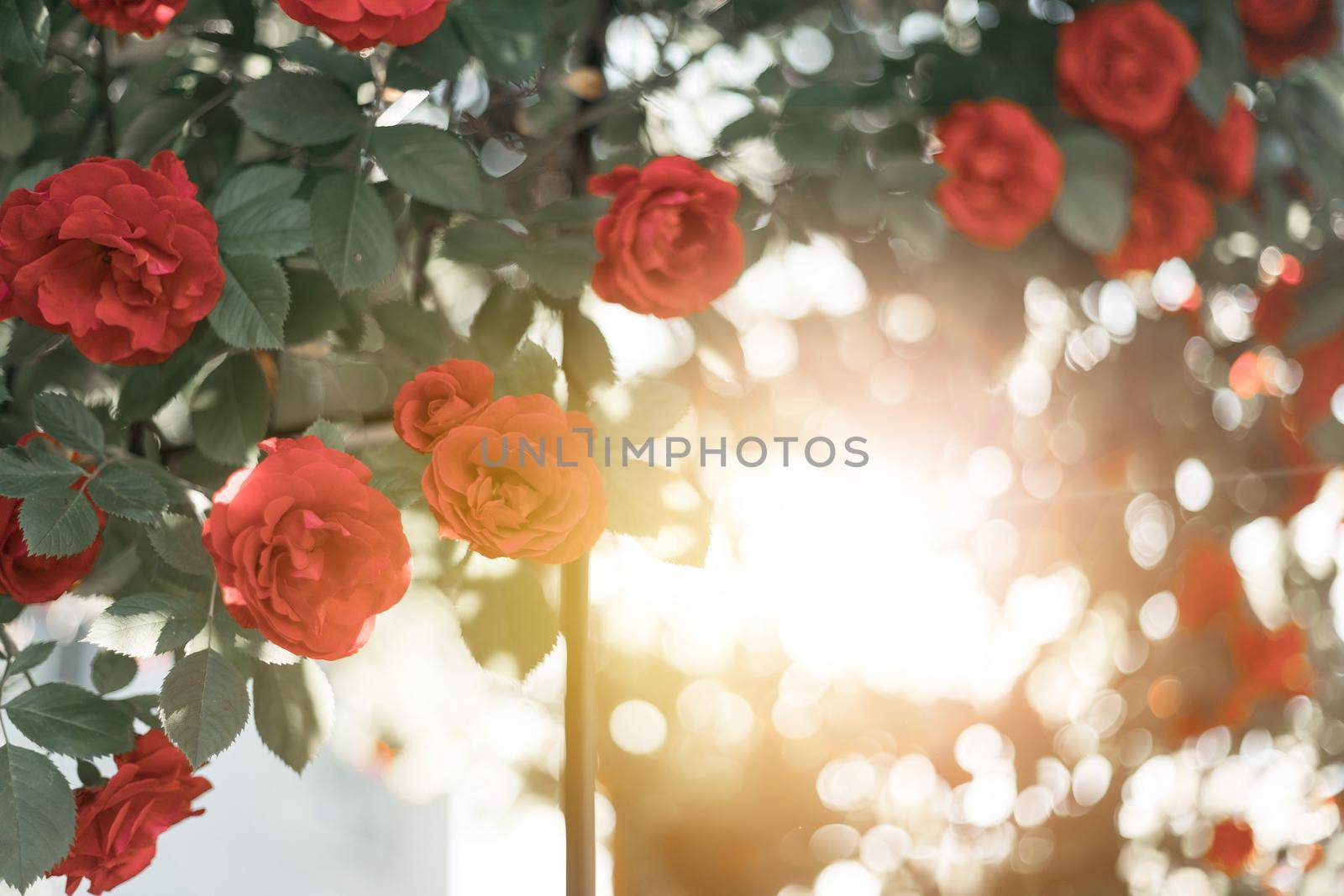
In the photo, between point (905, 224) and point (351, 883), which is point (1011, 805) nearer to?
point (905, 224)

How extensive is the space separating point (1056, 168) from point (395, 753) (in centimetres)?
87

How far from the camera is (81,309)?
1.48 ft

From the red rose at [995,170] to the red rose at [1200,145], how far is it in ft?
0.53

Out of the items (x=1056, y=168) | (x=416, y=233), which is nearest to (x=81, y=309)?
(x=416, y=233)

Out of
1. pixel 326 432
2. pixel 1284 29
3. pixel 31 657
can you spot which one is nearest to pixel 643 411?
pixel 326 432

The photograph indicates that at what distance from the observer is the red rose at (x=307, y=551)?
0.42m

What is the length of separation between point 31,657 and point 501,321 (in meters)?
0.35

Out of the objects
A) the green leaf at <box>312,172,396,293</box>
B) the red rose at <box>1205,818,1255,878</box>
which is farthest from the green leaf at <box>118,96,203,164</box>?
the red rose at <box>1205,818,1255,878</box>

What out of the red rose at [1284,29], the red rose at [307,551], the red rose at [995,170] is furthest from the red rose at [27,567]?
the red rose at [1284,29]

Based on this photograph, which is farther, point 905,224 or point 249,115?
point 905,224

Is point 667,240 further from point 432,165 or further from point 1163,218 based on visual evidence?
point 1163,218

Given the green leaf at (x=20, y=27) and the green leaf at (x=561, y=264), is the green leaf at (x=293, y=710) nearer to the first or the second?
the green leaf at (x=561, y=264)

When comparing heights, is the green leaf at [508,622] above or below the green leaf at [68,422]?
below

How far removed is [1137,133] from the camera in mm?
800
